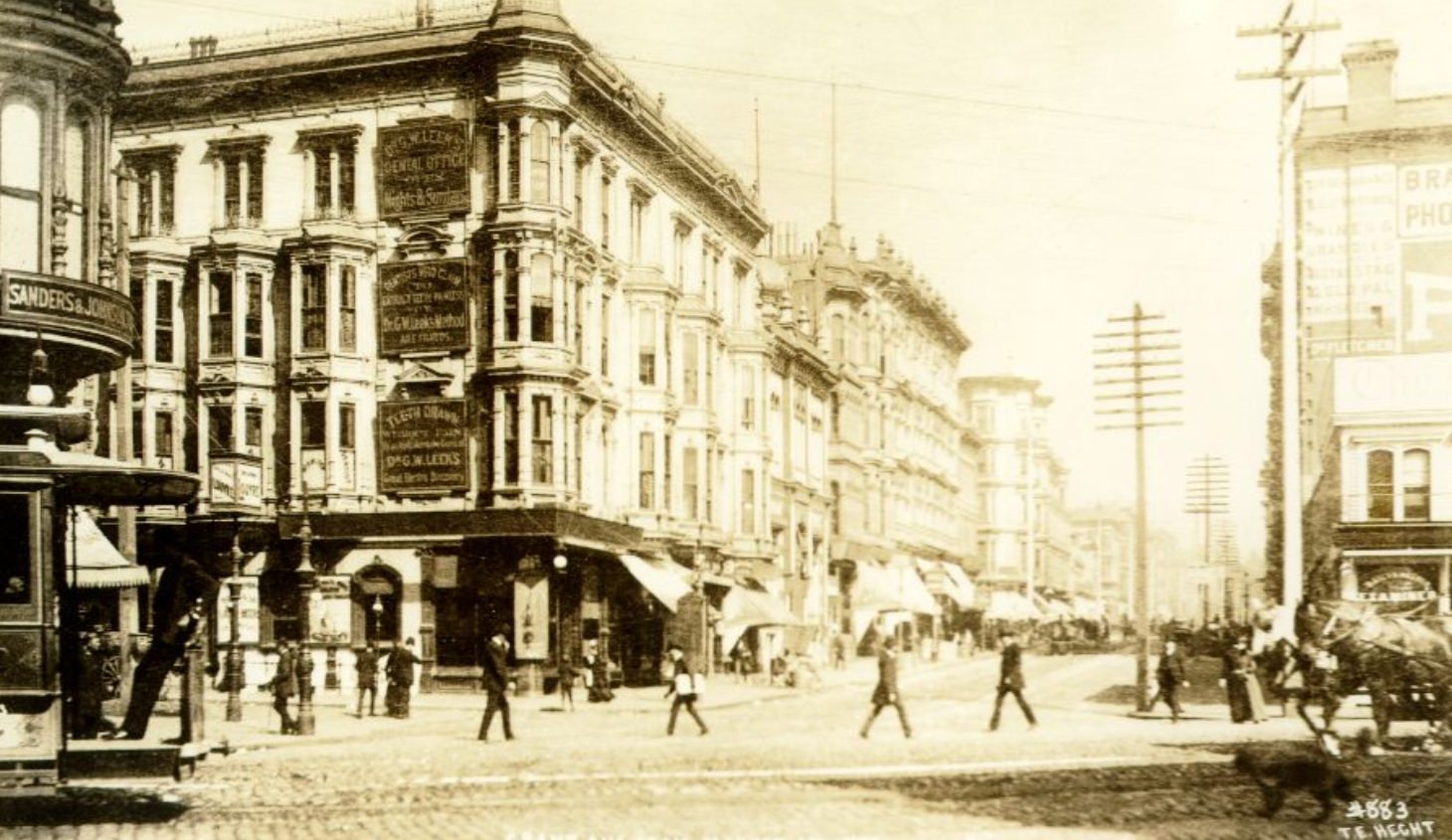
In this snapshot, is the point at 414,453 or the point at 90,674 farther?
the point at 414,453

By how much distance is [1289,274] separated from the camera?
21.5 metres

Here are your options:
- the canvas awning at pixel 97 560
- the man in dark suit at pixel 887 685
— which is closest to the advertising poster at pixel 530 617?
the man in dark suit at pixel 887 685

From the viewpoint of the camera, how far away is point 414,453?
Answer: 25.5 meters

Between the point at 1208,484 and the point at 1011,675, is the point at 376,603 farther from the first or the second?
the point at 1208,484

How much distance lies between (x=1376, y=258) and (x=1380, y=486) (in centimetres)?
391

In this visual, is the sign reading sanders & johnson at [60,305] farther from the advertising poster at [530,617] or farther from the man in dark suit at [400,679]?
the advertising poster at [530,617]

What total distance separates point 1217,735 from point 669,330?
17126 millimetres

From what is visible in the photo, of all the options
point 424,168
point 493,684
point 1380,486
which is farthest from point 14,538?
point 1380,486

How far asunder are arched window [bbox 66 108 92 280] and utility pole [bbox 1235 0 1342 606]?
46.3 ft

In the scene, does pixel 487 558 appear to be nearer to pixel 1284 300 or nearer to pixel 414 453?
pixel 414 453

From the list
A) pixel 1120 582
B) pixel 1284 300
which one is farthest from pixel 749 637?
pixel 1120 582

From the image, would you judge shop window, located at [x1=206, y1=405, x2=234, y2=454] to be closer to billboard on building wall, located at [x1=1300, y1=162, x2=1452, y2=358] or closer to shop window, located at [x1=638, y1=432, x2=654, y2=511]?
shop window, located at [x1=638, y1=432, x2=654, y2=511]

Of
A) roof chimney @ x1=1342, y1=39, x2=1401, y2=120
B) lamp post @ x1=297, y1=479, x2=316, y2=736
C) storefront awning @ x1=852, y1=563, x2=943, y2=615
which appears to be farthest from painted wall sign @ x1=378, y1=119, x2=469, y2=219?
storefront awning @ x1=852, y1=563, x2=943, y2=615

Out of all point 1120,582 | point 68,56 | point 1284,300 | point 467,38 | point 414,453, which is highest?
point 467,38
